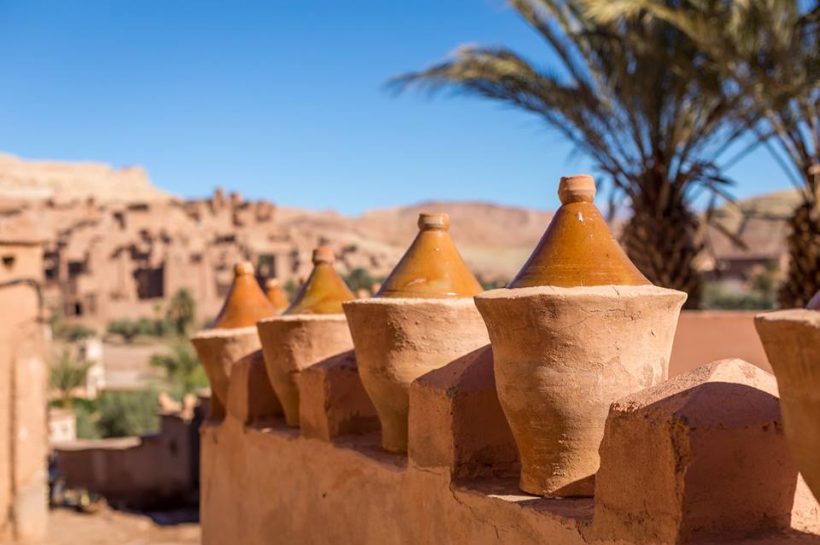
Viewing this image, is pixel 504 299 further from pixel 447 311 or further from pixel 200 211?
pixel 200 211

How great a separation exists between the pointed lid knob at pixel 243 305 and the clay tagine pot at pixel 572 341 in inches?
74.8

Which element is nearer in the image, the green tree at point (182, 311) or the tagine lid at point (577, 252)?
the tagine lid at point (577, 252)

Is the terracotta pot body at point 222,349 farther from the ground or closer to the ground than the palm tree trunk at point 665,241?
closer to the ground

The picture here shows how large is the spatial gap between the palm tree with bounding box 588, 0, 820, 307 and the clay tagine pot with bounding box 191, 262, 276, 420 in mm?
4565

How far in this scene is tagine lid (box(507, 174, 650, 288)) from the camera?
1.73 metres

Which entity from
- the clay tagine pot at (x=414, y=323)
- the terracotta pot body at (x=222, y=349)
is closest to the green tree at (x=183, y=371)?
the terracotta pot body at (x=222, y=349)

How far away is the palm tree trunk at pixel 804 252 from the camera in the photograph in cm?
805

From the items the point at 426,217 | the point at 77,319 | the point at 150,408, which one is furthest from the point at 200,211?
the point at 426,217

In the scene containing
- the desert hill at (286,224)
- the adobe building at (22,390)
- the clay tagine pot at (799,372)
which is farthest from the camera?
the desert hill at (286,224)

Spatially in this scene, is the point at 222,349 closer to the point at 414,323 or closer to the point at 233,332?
the point at 233,332

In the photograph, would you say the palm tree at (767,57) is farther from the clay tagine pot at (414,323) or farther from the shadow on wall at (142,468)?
the shadow on wall at (142,468)

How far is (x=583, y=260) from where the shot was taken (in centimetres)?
174

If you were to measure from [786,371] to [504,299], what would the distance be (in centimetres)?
61

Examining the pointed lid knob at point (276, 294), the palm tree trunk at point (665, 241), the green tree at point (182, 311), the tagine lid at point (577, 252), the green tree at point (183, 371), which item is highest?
the palm tree trunk at point (665, 241)
